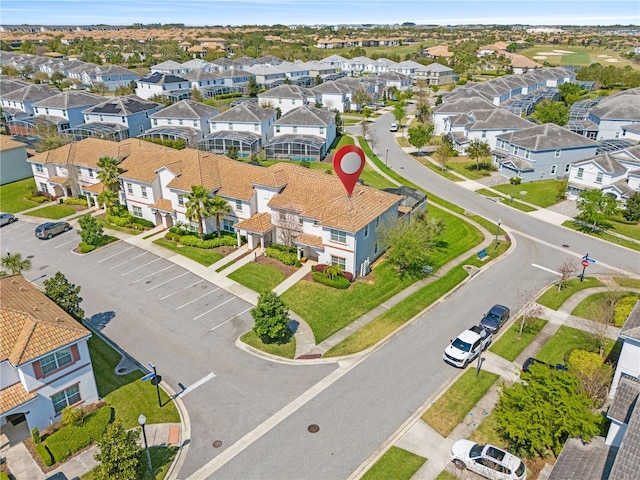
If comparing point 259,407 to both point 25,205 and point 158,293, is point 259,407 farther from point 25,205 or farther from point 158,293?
point 25,205

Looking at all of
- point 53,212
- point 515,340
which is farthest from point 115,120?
point 515,340

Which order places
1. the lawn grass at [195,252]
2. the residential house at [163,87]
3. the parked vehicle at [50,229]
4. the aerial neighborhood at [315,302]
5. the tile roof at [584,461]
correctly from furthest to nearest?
the residential house at [163,87]
the parked vehicle at [50,229]
the lawn grass at [195,252]
the aerial neighborhood at [315,302]
the tile roof at [584,461]

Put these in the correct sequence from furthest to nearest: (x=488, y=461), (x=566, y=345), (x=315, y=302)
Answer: (x=315, y=302), (x=566, y=345), (x=488, y=461)

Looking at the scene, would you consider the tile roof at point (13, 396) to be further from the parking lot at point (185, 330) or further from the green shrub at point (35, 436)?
the parking lot at point (185, 330)

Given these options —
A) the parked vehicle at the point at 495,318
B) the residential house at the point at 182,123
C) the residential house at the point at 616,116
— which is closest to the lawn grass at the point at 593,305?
the parked vehicle at the point at 495,318

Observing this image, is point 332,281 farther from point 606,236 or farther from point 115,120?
point 115,120

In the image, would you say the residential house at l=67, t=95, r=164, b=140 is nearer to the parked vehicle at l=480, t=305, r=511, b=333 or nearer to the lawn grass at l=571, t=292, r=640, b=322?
the parked vehicle at l=480, t=305, r=511, b=333
